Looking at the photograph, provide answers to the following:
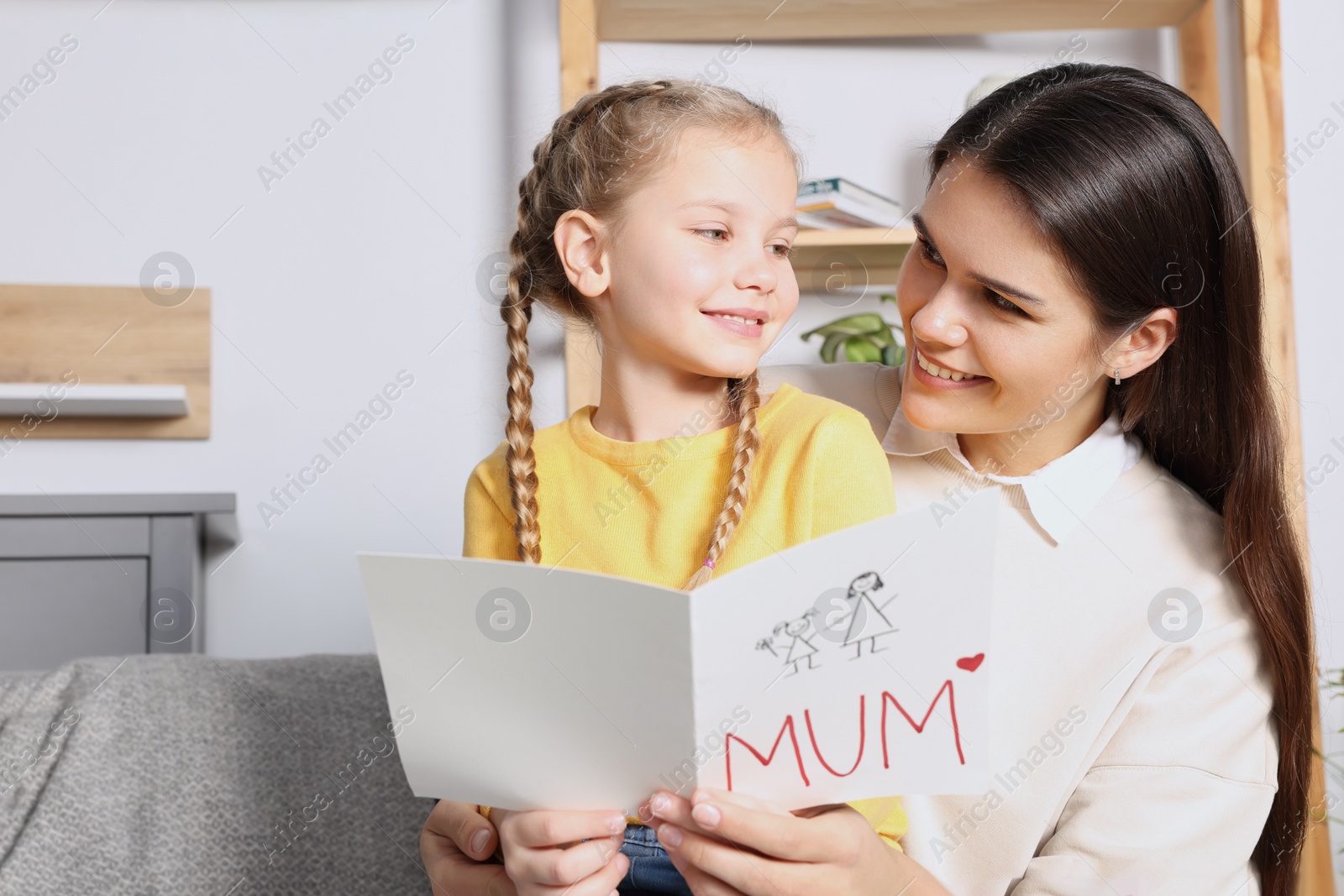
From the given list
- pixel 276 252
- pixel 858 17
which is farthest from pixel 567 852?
pixel 858 17

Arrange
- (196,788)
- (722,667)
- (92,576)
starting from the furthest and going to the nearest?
(92,576) → (196,788) → (722,667)

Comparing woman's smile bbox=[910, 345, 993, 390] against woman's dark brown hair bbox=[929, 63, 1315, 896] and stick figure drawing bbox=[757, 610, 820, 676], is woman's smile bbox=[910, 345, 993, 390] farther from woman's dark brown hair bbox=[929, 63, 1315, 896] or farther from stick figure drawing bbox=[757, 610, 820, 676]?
stick figure drawing bbox=[757, 610, 820, 676]

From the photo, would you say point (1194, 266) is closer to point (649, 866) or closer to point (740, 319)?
point (740, 319)

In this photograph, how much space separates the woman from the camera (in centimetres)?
107

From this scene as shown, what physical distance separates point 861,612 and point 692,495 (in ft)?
1.11

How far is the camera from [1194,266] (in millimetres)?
1149

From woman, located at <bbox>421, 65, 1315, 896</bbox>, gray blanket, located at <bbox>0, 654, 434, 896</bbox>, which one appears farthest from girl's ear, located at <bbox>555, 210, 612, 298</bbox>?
gray blanket, located at <bbox>0, 654, 434, 896</bbox>

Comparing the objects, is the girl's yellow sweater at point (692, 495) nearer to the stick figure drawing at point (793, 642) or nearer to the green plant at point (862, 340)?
the stick figure drawing at point (793, 642)

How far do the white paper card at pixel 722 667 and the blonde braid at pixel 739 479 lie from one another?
18cm

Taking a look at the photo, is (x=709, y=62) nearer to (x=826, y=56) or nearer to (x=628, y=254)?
(x=826, y=56)

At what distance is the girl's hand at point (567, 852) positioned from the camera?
78 cm

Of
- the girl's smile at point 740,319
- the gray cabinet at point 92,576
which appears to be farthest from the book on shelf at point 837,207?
the gray cabinet at point 92,576

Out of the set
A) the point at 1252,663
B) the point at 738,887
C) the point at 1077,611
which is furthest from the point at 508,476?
the point at 1252,663

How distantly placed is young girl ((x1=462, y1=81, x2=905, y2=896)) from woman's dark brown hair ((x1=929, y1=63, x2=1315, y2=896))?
0.28m
